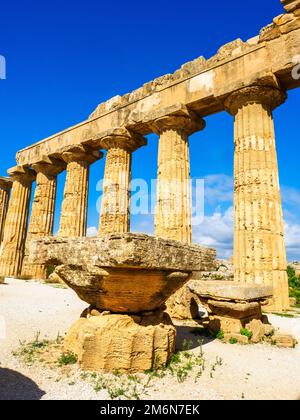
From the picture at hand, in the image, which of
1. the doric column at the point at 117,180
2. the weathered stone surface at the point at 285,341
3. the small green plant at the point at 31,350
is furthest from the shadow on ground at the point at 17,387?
the doric column at the point at 117,180

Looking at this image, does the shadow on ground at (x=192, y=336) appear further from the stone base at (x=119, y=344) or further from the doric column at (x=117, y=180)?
the doric column at (x=117, y=180)

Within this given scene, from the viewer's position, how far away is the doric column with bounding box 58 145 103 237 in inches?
620

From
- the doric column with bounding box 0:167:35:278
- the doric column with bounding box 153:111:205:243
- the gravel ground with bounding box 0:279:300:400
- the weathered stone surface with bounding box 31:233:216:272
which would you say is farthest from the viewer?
the doric column with bounding box 0:167:35:278

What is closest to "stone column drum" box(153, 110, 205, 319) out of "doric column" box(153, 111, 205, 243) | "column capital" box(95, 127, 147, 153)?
"doric column" box(153, 111, 205, 243)

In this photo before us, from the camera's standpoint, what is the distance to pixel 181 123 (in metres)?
11.9

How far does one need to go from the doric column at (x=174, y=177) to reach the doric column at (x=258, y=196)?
2053 mm

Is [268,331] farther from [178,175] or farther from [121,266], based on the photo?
[178,175]

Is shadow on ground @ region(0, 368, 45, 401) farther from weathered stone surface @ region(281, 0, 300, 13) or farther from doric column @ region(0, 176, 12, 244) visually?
doric column @ region(0, 176, 12, 244)

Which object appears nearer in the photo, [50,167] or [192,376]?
[192,376]

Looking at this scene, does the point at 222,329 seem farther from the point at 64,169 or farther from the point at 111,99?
the point at 64,169

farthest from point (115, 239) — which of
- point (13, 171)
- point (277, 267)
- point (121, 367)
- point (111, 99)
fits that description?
point (13, 171)

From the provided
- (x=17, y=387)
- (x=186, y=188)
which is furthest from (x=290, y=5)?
(x=17, y=387)

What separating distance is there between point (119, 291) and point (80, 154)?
1293cm

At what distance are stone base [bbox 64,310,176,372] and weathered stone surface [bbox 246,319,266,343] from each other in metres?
2.45
